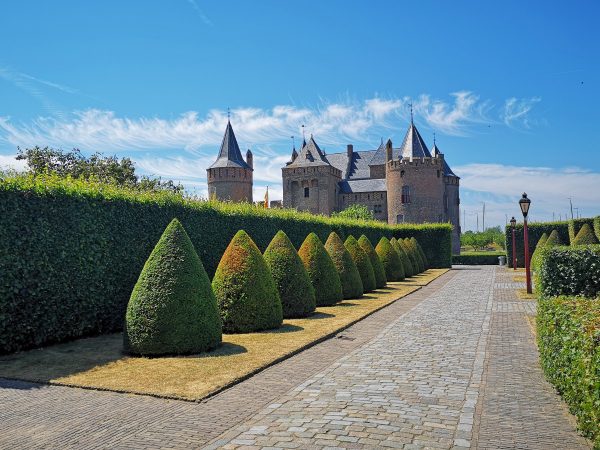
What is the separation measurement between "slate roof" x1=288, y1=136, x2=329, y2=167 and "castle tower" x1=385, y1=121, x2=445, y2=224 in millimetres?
10127

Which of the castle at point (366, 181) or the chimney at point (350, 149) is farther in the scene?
the chimney at point (350, 149)

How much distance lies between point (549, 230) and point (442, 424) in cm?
4132

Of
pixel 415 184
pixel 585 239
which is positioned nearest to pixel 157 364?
pixel 585 239

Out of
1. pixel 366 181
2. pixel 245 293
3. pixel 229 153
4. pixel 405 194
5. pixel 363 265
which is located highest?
pixel 229 153

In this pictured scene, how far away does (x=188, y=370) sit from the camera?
309 inches

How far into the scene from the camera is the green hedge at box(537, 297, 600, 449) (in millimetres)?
4305

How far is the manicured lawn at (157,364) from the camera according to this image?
23.2ft

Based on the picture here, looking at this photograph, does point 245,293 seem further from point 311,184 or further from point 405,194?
point 311,184

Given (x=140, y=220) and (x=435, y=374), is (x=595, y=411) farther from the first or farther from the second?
(x=140, y=220)

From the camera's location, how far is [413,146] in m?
61.4

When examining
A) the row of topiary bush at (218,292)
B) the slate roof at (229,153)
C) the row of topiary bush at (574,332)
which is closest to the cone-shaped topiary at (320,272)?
the row of topiary bush at (218,292)

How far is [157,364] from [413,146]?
56530 millimetres

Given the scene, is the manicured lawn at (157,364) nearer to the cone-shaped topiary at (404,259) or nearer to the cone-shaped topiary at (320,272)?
the cone-shaped topiary at (320,272)

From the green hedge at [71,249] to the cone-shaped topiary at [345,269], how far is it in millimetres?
5130
